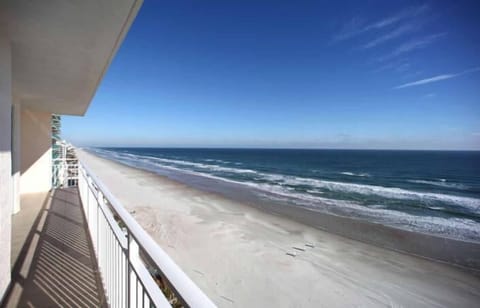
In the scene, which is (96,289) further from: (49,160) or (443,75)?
(443,75)

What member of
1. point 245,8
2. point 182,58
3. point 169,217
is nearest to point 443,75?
point 245,8

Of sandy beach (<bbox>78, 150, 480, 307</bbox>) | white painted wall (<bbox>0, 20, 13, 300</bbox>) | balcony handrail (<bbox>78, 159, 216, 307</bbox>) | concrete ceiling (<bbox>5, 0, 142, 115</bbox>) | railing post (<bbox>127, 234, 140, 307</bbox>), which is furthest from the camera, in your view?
sandy beach (<bbox>78, 150, 480, 307</bbox>)

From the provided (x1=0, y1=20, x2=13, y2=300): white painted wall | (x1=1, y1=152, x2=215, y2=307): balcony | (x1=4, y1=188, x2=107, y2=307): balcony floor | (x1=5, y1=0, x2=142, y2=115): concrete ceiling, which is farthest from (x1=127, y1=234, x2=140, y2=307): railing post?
(x1=0, y1=20, x2=13, y2=300): white painted wall

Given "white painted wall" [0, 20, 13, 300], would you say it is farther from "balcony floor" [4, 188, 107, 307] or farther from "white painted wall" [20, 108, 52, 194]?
"white painted wall" [20, 108, 52, 194]

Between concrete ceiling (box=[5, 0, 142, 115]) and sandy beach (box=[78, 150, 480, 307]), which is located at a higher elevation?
concrete ceiling (box=[5, 0, 142, 115])

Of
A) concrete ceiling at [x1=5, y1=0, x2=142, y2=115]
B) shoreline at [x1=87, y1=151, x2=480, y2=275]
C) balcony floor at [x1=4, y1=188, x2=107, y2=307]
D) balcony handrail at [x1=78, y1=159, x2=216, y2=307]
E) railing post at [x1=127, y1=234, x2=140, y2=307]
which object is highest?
concrete ceiling at [x1=5, y1=0, x2=142, y2=115]

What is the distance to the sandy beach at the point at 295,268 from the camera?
3.70 m

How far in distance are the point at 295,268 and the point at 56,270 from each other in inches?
153

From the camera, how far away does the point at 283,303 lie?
3.41m

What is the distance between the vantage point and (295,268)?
447 cm

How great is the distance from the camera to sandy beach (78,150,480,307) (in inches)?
145

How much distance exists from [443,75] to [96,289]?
93.5ft

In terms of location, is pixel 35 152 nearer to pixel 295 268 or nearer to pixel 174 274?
pixel 295 268

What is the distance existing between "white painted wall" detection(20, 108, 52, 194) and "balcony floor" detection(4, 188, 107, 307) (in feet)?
10.1
